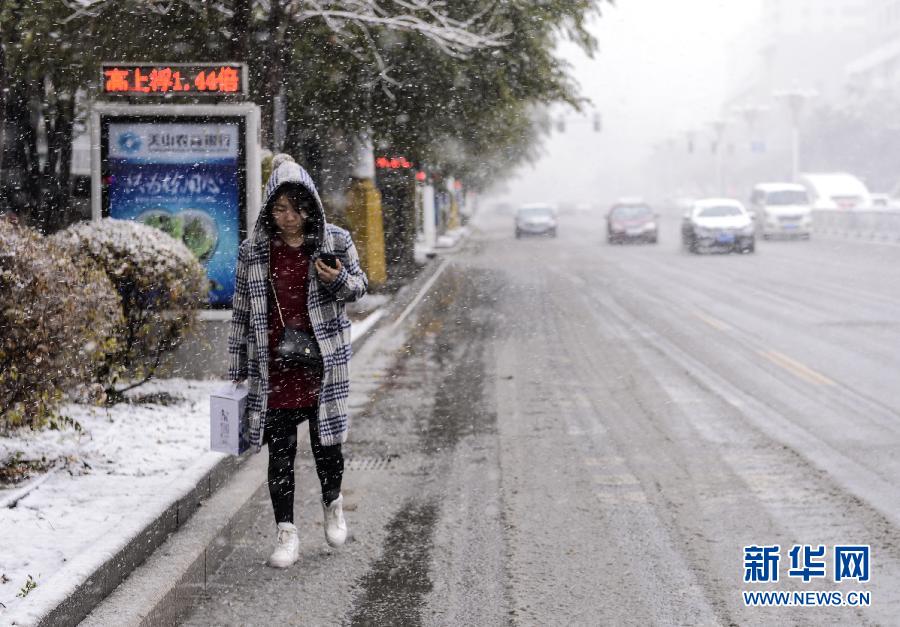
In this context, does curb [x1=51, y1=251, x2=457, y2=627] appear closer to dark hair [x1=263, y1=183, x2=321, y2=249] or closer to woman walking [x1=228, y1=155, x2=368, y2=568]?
woman walking [x1=228, y1=155, x2=368, y2=568]

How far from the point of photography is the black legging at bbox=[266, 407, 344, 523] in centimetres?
528

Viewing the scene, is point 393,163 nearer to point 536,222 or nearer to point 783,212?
point 783,212

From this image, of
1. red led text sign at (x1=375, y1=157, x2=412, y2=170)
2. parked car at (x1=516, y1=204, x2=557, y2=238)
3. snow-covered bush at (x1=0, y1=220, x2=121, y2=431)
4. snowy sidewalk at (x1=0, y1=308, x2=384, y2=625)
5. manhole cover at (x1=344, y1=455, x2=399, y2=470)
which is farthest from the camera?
parked car at (x1=516, y1=204, x2=557, y2=238)

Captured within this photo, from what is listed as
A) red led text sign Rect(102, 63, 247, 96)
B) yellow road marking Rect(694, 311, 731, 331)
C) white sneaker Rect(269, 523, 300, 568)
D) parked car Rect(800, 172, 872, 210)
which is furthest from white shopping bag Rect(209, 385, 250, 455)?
parked car Rect(800, 172, 872, 210)

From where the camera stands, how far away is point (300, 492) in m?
6.80

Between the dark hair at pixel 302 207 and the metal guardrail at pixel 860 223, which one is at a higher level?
the metal guardrail at pixel 860 223

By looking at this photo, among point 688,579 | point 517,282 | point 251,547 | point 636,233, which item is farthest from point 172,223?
point 636,233

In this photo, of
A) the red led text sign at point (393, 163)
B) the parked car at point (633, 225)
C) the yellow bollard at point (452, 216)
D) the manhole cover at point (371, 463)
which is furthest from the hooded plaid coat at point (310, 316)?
the yellow bollard at point (452, 216)

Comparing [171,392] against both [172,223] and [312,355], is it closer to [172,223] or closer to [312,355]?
[172,223]

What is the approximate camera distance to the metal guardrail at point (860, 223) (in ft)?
123

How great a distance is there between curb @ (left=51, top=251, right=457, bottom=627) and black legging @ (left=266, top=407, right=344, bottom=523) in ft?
1.32

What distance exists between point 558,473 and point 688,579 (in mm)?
2100

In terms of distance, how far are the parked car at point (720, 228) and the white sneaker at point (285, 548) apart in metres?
29.3

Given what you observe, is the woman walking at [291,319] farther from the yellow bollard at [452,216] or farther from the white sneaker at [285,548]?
the yellow bollard at [452,216]
